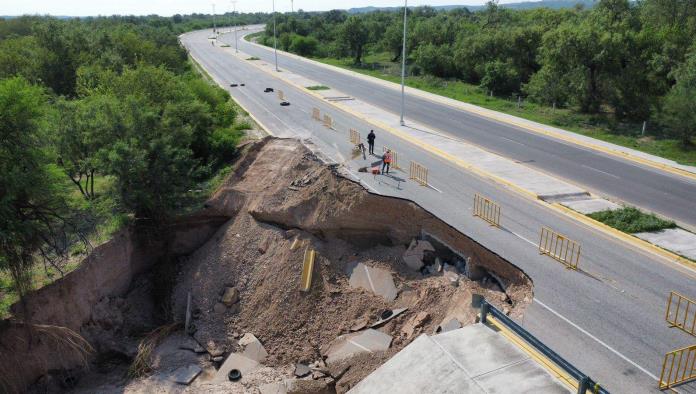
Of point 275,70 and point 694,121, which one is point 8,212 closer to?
point 694,121

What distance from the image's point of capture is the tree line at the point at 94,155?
15.6m

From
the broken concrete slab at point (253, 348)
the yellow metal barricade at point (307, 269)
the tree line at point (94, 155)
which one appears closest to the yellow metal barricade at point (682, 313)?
the yellow metal barricade at point (307, 269)

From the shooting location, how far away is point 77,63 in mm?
43281

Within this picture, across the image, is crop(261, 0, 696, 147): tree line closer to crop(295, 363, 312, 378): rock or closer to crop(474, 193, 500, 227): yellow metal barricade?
crop(474, 193, 500, 227): yellow metal barricade

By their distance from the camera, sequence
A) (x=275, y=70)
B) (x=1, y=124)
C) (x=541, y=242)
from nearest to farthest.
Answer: (x=1, y=124)
(x=541, y=242)
(x=275, y=70)

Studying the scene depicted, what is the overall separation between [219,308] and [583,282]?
13429 millimetres

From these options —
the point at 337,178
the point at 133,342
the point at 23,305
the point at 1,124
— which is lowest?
the point at 133,342

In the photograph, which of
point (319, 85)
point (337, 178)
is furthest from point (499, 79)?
point (337, 178)

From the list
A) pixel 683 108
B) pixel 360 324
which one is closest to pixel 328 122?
pixel 360 324

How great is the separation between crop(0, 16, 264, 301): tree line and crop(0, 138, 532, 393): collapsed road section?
1568 millimetres

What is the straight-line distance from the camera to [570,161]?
96.6 ft

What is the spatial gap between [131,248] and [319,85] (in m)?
37.1

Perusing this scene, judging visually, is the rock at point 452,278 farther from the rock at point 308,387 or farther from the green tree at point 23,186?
the green tree at point 23,186

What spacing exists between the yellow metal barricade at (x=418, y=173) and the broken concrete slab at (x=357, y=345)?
9096 mm
